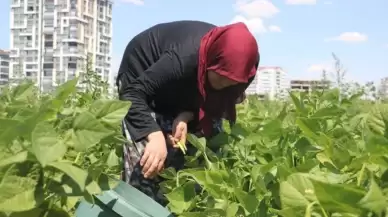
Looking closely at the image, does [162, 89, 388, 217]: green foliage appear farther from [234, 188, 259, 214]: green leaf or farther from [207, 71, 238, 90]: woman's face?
[207, 71, 238, 90]: woman's face

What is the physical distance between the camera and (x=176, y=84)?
183cm

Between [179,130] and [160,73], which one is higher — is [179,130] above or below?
below

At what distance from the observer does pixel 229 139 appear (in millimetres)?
1474

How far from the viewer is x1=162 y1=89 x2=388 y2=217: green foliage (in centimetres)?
61

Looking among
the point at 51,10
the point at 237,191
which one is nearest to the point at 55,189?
the point at 237,191

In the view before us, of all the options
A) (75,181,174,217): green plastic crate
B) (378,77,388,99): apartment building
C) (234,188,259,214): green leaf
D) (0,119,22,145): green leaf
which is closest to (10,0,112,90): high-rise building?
(378,77,388,99): apartment building

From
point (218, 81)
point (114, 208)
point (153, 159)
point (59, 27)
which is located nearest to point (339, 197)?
point (114, 208)

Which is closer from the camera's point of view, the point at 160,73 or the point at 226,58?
the point at 226,58

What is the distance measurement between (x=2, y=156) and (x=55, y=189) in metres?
0.07

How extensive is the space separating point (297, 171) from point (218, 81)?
2.88 feet

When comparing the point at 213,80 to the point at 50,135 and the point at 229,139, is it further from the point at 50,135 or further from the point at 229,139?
the point at 50,135

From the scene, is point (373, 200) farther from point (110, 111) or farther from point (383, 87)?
point (383, 87)

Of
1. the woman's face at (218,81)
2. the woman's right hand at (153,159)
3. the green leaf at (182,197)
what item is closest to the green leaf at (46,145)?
the green leaf at (182,197)

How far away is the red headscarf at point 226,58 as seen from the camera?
1.67m
